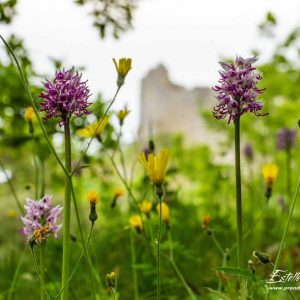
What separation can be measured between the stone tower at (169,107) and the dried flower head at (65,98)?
9.97 m

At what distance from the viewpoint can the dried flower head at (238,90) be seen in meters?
1.00

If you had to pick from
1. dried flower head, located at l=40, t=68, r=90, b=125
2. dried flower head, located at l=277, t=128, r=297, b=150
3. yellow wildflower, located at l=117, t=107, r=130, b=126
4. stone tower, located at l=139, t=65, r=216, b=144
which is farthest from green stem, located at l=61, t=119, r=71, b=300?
stone tower, located at l=139, t=65, r=216, b=144

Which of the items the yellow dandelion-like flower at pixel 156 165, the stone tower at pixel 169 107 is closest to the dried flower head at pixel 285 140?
the yellow dandelion-like flower at pixel 156 165

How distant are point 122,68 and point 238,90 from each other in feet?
0.86

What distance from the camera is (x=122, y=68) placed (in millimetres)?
1137

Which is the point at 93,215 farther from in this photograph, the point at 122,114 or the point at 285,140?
the point at 285,140

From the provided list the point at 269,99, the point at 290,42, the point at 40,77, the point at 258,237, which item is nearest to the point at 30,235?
the point at 40,77

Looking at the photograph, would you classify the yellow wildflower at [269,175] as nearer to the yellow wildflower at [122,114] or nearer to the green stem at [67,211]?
the yellow wildflower at [122,114]

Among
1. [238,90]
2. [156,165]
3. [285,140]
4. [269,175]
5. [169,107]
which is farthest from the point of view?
[169,107]

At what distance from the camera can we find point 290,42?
2518 mm

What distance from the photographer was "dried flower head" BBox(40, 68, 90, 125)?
100 centimetres

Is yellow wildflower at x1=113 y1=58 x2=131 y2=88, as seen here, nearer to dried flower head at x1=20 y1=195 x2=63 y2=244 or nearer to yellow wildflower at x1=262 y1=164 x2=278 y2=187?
dried flower head at x1=20 y1=195 x2=63 y2=244

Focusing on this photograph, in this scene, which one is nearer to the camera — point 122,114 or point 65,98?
point 65,98

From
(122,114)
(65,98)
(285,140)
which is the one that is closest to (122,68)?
(65,98)
